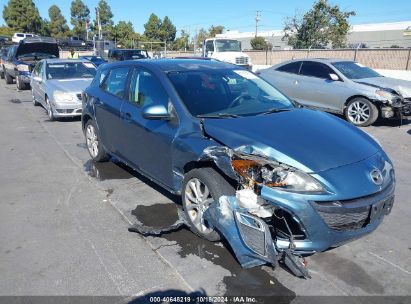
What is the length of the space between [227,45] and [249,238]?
2123 cm

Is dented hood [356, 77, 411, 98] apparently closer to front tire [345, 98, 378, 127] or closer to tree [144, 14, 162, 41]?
front tire [345, 98, 378, 127]

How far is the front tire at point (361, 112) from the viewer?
8.66m

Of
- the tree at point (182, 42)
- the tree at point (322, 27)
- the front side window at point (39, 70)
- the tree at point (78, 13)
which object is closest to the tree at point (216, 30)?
the tree at point (182, 42)

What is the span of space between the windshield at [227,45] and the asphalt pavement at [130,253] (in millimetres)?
18344

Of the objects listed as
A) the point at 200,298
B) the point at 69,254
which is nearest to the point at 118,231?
the point at 69,254

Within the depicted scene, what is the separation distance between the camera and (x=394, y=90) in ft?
28.1

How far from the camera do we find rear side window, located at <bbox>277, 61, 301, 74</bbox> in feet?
33.8

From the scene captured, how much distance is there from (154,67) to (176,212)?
1707mm

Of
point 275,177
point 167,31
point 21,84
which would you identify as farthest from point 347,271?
point 167,31

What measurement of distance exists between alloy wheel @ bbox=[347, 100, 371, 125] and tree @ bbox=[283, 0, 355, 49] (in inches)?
918

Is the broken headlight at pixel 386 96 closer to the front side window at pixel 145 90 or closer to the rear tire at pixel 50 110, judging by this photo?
the front side window at pixel 145 90

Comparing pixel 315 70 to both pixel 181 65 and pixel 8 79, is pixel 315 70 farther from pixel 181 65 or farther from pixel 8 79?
pixel 8 79

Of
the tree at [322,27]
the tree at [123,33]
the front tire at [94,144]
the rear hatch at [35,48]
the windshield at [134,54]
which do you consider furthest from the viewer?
the tree at [123,33]

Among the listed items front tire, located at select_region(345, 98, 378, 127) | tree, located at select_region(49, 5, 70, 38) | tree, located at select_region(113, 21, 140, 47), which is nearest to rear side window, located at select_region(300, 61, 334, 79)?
front tire, located at select_region(345, 98, 378, 127)
